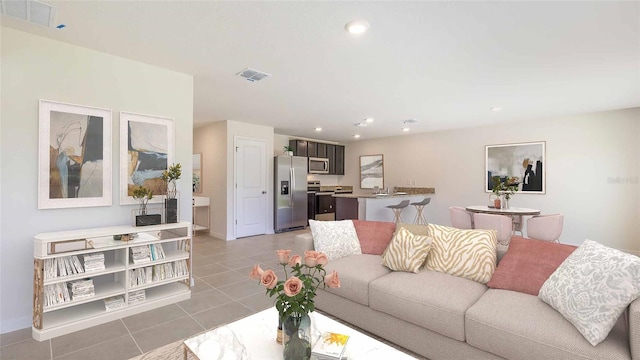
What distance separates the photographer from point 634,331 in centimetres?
135

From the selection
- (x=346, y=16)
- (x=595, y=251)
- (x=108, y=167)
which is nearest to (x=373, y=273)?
(x=595, y=251)

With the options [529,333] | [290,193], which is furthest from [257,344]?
[290,193]

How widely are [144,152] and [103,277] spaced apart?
52.0 inches

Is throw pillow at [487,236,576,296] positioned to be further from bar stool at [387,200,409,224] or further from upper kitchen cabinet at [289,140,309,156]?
upper kitchen cabinet at [289,140,309,156]

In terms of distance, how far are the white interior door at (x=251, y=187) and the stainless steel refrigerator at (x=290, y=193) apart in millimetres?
298

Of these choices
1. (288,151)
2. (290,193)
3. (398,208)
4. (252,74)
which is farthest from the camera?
(288,151)

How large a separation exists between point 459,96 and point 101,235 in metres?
4.54

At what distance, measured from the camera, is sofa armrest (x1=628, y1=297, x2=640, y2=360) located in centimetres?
133

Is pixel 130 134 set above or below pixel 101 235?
above

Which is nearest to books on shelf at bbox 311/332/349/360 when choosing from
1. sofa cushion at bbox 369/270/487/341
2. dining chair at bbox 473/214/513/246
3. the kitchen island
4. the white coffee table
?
the white coffee table

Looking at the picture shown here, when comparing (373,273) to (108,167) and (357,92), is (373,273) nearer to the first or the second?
(357,92)

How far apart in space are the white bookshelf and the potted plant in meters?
0.08

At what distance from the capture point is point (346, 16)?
2070 millimetres

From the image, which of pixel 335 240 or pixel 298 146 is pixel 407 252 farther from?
pixel 298 146
